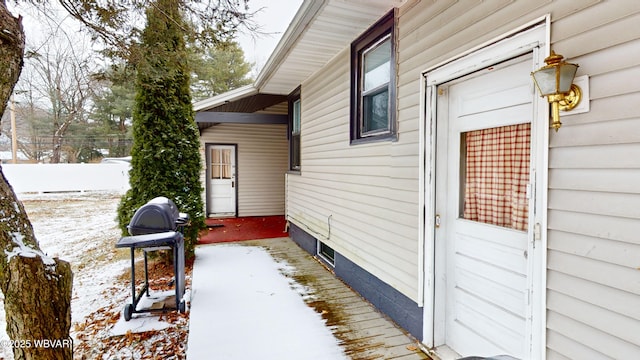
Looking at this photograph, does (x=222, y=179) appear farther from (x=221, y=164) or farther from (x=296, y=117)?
(x=296, y=117)

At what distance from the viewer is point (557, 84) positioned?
4.91ft

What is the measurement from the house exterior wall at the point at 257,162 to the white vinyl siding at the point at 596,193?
8.20 metres

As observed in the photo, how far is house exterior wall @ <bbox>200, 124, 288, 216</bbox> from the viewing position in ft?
30.2

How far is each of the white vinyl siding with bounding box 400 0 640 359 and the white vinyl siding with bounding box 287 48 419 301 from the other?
1.19m

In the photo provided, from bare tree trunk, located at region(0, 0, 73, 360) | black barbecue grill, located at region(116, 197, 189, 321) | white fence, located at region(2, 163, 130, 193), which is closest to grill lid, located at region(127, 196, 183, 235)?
black barbecue grill, located at region(116, 197, 189, 321)

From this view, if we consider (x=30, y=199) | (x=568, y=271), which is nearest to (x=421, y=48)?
(x=568, y=271)

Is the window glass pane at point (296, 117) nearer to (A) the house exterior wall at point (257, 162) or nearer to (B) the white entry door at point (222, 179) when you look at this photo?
(A) the house exterior wall at point (257, 162)

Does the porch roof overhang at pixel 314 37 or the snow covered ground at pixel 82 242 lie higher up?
the porch roof overhang at pixel 314 37

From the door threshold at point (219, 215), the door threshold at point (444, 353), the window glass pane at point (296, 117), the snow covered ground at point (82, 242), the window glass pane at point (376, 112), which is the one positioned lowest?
the snow covered ground at point (82, 242)

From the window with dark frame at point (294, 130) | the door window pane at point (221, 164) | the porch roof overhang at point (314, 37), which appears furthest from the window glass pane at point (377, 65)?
the door window pane at point (221, 164)

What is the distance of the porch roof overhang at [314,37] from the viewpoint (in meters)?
3.07

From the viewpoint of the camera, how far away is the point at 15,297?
1.63m

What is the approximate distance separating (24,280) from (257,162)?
7949 mm

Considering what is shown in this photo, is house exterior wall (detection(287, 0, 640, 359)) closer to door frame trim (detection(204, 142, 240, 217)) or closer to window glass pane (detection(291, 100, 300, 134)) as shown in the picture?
window glass pane (detection(291, 100, 300, 134))
